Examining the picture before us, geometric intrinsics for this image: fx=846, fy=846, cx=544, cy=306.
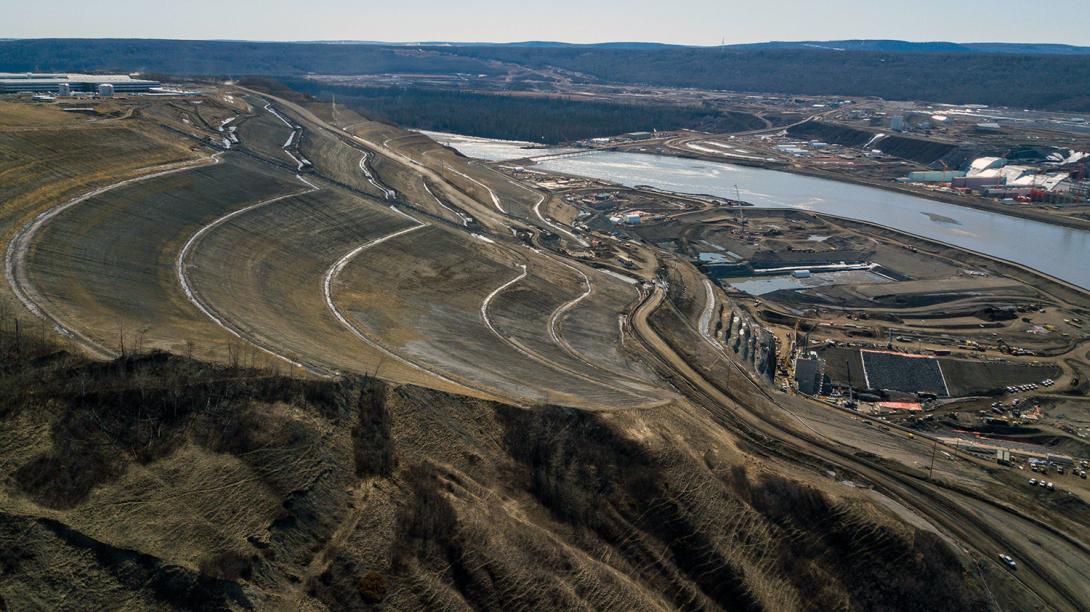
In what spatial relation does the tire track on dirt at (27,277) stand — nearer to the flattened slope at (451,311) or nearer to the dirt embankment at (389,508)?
the dirt embankment at (389,508)

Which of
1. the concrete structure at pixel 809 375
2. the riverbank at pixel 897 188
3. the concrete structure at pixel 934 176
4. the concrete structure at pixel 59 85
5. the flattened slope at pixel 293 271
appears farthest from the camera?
the concrete structure at pixel 934 176

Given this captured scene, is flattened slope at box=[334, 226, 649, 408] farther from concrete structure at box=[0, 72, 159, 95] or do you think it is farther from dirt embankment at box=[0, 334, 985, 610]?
concrete structure at box=[0, 72, 159, 95]

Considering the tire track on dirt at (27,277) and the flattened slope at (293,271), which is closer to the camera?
the tire track on dirt at (27,277)

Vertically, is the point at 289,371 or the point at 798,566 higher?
the point at 289,371

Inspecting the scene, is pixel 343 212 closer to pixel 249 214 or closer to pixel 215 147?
pixel 249 214

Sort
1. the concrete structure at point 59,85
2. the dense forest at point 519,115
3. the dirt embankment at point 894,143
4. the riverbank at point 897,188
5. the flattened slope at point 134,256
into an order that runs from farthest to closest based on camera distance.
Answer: the dense forest at point 519,115 < the dirt embankment at point 894,143 < the concrete structure at point 59,85 < the riverbank at point 897,188 < the flattened slope at point 134,256

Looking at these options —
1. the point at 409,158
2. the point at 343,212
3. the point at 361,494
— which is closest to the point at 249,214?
the point at 343,212

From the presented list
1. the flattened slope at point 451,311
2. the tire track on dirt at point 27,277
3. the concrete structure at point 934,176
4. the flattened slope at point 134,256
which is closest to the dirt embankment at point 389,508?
the tire track on dirt at point 27,277
